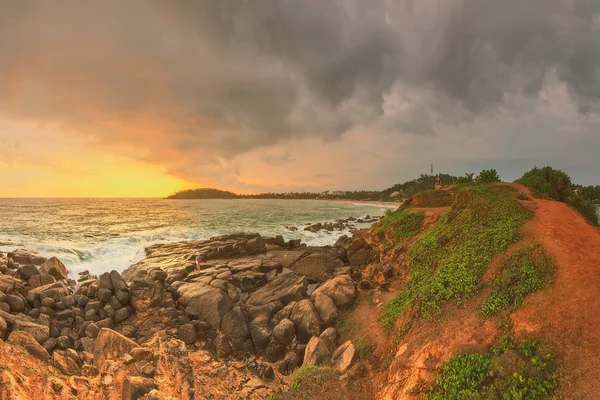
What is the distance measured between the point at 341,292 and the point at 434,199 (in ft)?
58.3

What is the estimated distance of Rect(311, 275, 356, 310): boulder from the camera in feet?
55.0

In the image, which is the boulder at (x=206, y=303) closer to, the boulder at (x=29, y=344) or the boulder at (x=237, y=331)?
the boulder at (x=237, y=331)

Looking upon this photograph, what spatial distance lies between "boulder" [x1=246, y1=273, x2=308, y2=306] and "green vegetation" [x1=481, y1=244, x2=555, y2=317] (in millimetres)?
10596

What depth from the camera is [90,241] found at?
3738 cm

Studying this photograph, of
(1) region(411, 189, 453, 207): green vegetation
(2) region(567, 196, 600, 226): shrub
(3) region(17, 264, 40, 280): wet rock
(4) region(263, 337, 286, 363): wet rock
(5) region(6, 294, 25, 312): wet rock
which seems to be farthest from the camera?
(1) region(411, 189, 453, 207): green vegetation

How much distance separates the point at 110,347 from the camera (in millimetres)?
11914

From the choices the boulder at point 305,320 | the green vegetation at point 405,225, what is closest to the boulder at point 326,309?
the boulder at point 305,320

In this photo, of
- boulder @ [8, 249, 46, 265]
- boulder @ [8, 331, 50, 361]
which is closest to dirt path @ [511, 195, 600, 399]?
boulder @ [8, 331, 50, 361]

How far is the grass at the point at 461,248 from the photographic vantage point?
478 inches

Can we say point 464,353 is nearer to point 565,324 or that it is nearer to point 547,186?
point 565,324

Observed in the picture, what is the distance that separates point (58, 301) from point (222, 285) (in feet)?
32.3

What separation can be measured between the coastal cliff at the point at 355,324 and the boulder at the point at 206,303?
0.26 ft

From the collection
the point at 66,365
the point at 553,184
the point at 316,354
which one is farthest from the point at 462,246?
the point at 66,365

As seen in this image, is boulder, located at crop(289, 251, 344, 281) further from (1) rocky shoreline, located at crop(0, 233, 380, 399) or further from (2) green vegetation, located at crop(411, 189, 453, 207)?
(2) green vegetation, located at crop(411, 189, 453, 207)
